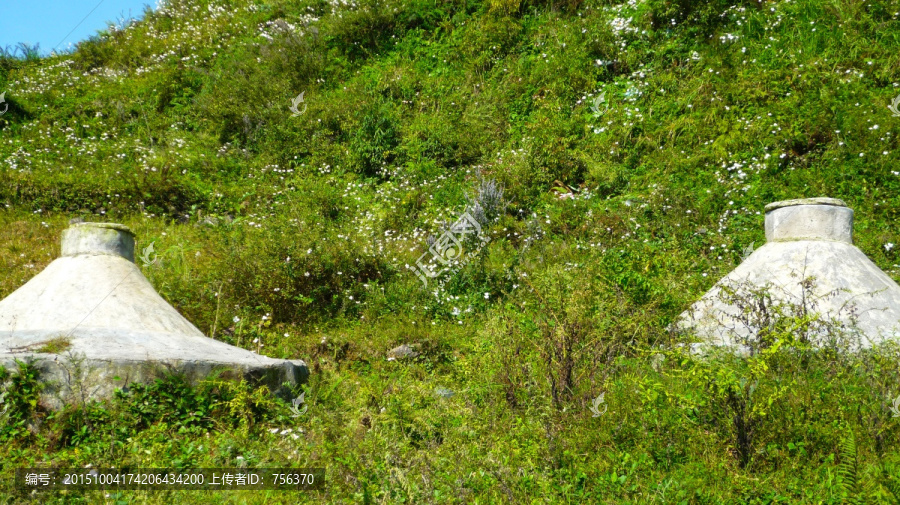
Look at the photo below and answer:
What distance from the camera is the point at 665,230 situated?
743 centimetres

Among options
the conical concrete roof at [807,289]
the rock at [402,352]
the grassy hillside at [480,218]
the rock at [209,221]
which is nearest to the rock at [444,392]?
the grassy hillside at [480,218]

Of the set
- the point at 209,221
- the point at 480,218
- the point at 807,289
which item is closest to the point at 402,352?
the point at 480,218

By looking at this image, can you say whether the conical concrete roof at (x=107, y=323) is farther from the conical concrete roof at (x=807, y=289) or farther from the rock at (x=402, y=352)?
the conical concrete roof at (x=807, y=289)

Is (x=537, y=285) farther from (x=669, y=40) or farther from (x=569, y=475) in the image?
(x=669, y=40)

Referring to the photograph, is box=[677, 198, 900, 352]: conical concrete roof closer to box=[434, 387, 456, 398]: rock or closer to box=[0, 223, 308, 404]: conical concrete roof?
box=[434, 387, 456, 398]: rock

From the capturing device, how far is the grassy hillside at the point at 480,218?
362 centimetres

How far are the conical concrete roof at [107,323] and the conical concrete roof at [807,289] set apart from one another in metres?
3.12

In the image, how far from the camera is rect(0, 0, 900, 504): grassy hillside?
362 cm

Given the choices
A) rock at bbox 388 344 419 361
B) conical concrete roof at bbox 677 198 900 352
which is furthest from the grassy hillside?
conical concrete roof at bbox 677 198 900 352

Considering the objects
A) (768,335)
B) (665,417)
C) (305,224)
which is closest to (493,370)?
(665,417)

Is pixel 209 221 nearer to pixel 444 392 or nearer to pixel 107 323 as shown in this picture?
pixel 107 323

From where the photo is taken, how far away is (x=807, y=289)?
4664 millimetres

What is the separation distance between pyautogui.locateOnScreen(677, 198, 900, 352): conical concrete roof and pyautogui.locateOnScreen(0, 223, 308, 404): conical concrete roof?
312 centimetres

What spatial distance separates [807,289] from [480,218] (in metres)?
4.16
